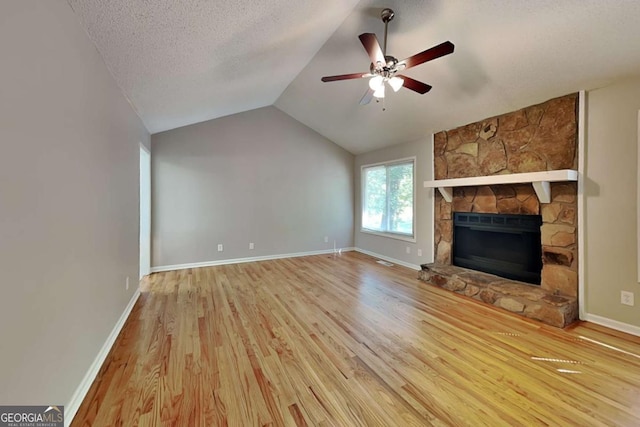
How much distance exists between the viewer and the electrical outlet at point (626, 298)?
2403 millimetres

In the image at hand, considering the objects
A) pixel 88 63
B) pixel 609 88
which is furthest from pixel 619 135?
pixel 88 63

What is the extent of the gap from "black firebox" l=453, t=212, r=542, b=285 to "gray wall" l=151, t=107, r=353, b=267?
278cm

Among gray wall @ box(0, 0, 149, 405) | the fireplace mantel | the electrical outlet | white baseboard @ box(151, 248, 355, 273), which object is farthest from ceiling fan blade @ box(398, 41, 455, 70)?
white baseboard @ box(151, 248, 355, 273)

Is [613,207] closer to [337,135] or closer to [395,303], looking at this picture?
[395,303]

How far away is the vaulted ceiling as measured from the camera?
1891mm

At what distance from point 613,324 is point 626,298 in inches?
11.0

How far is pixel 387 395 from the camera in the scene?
165cm

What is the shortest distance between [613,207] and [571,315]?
1116mm

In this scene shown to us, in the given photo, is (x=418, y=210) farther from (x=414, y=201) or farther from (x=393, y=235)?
(x=393, y=235)

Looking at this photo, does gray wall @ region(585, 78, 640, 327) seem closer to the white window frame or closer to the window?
the white window frame

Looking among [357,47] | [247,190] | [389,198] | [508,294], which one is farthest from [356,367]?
[247,190]

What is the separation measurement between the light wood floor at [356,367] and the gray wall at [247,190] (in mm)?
1732

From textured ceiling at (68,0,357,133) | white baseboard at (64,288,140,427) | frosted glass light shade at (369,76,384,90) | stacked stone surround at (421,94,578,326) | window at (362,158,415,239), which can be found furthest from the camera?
window at (362,158,415,239)

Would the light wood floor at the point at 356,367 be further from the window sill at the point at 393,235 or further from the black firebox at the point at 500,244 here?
the window sill at the point at 393,235
